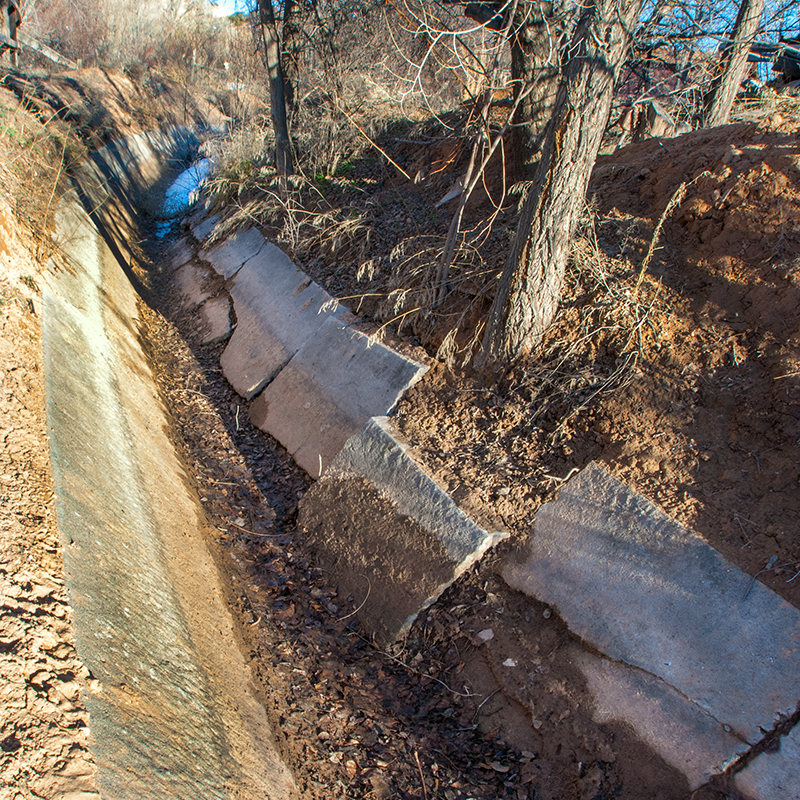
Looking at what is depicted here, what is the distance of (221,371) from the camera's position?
6.30 meters

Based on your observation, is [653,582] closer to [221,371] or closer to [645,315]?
[645,315]

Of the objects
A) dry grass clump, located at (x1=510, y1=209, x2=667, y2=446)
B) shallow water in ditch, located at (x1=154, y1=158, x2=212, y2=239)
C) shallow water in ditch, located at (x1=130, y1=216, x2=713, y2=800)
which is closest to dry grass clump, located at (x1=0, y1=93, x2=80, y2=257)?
shallow water in ditch, located at (x1=154, y1=158, x2=212, y2=239)

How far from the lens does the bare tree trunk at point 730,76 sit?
17.0ft

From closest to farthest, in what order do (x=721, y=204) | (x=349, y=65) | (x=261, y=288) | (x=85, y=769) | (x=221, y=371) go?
(x=85, y=769)
(x=721, y=204)
(x=221, y=371)
(x=261, y=288)
(x=349, y=65)

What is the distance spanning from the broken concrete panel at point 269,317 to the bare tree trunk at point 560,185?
6.62ft

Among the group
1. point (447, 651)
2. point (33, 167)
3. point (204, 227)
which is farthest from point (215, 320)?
point (447, 651)

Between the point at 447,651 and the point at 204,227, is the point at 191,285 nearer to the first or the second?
the point at 204,227

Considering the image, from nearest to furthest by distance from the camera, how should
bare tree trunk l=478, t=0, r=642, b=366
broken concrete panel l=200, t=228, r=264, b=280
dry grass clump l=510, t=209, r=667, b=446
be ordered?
bare tree trunk l=478, t=0, r=642, b=366
dry grass clump l=510, t=209, r=667, b=446
broken concrete panel l=200, t=228, r=264, b=280

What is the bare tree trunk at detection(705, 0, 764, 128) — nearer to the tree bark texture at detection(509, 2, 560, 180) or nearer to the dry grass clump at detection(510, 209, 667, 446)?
the tree bark texture at detection(509, 2, 560, 180)

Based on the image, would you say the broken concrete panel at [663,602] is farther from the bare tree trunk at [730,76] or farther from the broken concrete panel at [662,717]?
the bare tree trunk at [730,76]

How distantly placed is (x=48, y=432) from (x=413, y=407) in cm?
→ 245

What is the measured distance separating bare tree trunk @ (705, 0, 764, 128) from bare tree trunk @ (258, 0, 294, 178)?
5.18 meters

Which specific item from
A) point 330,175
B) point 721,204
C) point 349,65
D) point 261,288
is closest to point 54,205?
point 261,288

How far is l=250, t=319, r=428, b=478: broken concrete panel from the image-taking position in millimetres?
4609
